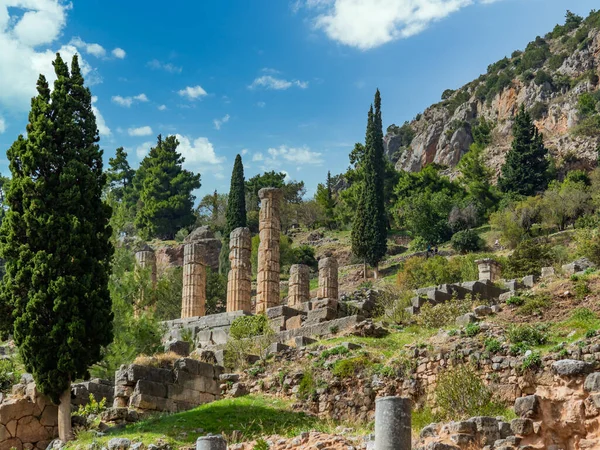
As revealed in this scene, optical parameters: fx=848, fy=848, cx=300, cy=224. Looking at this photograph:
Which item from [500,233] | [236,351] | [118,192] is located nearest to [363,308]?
[236,351]

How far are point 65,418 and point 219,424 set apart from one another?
325 cm

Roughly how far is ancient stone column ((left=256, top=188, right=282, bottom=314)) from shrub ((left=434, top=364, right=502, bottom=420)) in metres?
17.7

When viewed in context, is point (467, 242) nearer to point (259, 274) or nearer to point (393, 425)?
point (259, 274)

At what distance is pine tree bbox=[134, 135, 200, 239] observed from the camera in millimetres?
68375

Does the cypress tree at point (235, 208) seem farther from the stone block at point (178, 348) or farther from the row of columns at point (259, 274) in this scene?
the stone block at point (178, 348)

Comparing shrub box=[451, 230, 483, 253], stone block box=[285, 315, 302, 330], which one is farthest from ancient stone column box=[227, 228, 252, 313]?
shrub box=[451, 230, 483, 253]

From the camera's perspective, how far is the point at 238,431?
16.2 m

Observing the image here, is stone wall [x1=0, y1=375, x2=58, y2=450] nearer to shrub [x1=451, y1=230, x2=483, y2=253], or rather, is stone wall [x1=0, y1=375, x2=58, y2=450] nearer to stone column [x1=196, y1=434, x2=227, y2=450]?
stone column [x1=196, y1=434, x2=227, y2=450]

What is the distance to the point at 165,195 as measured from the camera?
69.6 m

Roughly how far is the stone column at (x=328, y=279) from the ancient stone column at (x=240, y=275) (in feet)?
9.86

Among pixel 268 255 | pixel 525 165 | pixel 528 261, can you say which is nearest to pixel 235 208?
pixel 525 165

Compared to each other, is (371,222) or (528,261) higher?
(371,222)

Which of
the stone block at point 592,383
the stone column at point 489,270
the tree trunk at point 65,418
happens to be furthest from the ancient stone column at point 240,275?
the stone block at point 592,383

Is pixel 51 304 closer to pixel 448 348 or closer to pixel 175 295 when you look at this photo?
pixel 448 348
